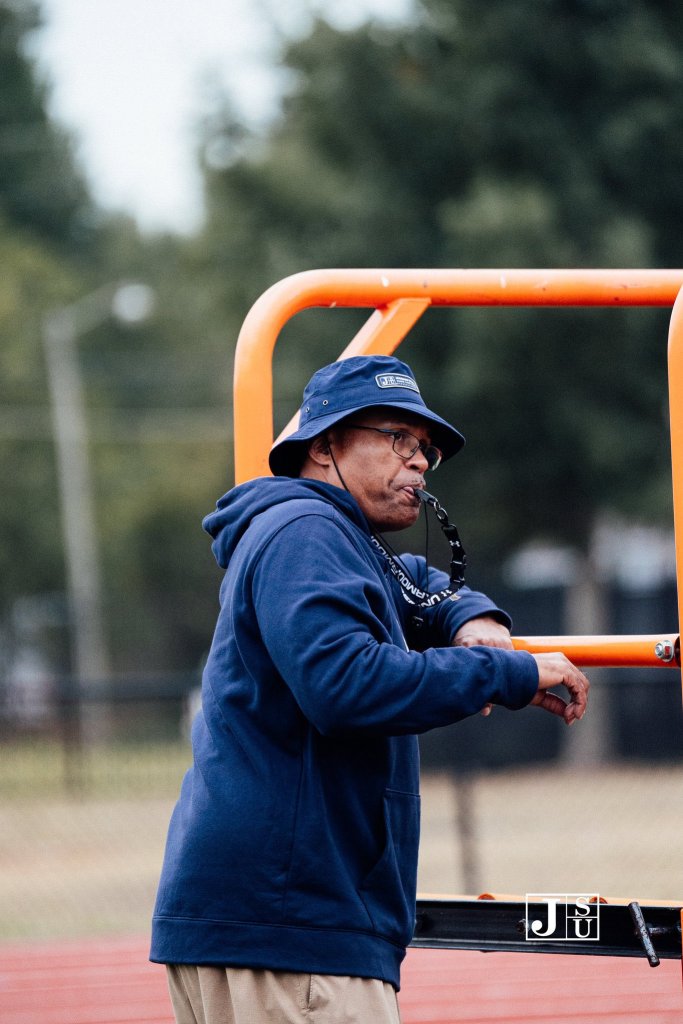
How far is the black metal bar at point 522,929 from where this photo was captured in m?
2.69

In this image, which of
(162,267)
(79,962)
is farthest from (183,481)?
(79,962)

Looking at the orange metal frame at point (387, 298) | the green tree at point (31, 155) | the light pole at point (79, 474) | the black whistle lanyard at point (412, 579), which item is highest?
the green tree at point (31, 155)

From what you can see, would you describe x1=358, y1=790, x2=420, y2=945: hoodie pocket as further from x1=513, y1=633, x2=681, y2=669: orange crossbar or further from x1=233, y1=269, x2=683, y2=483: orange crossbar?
x1=233, y1=269, x2=683, y2=483: orange crossbar

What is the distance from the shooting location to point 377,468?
2.56 metres

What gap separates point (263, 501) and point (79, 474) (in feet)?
84.3

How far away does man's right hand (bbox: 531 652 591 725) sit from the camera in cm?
236

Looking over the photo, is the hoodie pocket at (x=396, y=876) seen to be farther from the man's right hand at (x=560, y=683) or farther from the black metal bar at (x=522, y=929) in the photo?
the black metal bar at (x=522, y=929)

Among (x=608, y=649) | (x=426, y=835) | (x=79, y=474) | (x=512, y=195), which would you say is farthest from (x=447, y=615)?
(x=79, y=474)

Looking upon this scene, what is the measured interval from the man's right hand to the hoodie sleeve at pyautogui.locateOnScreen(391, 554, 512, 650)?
24cm

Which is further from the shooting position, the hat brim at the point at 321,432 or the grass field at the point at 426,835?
the grass field at the point at 426,835

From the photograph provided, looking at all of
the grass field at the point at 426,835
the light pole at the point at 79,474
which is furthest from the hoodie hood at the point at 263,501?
the light pole at the point at 79,474

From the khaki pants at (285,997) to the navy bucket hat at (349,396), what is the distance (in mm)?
877

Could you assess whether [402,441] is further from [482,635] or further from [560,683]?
[560,683]

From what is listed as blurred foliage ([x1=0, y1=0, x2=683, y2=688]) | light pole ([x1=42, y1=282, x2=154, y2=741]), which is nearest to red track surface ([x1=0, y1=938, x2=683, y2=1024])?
blurred foliage ([x1=0, y1=0, x2=683, y2=688])
